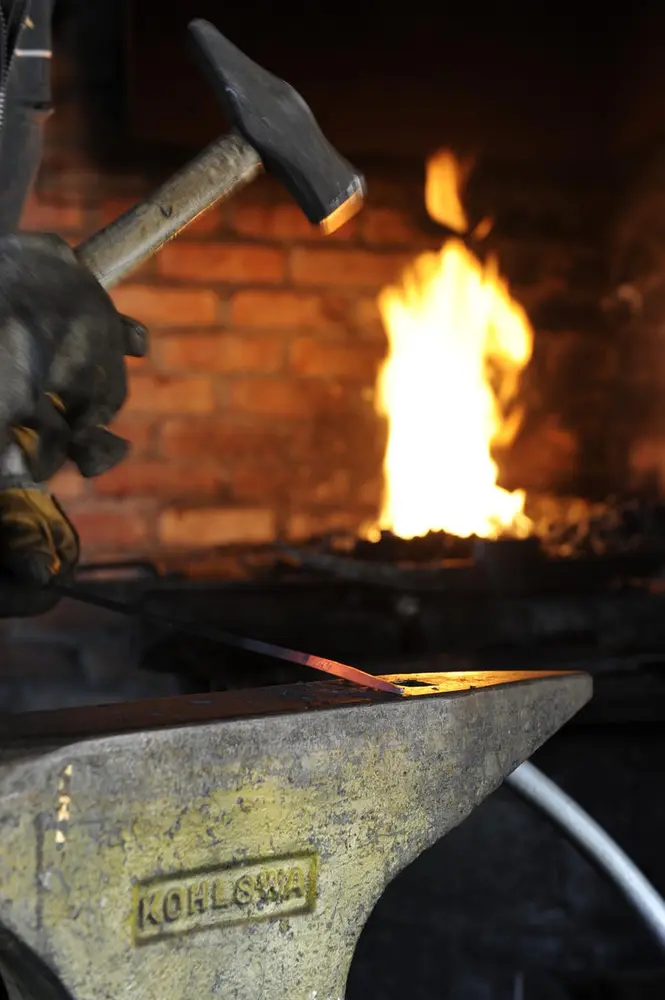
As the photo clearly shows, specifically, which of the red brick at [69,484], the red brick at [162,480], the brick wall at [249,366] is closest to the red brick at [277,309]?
the brick wall at [249,366]

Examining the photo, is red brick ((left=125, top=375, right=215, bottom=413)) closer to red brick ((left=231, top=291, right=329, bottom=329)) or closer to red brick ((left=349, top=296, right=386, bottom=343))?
red brick ((left=231, top=291, right=329, bottom=329))

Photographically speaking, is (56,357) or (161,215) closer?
(56,357)

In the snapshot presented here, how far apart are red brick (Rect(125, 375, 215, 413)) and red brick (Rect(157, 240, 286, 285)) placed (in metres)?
0.20

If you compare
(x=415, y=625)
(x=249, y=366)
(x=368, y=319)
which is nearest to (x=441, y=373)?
(x=368, y=319)

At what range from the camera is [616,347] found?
8.00 feet

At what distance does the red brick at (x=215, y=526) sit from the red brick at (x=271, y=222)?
54 centimetres

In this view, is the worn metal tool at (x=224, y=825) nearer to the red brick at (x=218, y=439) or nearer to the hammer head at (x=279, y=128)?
the hammer head at (x=279, y=128)

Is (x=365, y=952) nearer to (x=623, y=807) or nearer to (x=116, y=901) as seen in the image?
(x=623, y=807)

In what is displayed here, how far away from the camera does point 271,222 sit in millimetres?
2232

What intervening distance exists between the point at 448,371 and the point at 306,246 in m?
0.38

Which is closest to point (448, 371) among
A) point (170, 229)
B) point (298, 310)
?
point (298, 310)

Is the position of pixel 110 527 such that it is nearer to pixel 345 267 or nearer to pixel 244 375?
pixel 244 375

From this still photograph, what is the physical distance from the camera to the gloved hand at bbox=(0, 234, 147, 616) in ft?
2.41

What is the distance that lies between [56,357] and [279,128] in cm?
40
